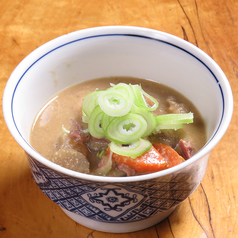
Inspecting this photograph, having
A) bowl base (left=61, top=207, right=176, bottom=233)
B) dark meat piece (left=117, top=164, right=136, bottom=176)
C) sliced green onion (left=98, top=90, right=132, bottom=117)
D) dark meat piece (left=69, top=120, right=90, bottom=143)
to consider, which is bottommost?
bowl base (left=61, top=207, right=176, bottom=233)

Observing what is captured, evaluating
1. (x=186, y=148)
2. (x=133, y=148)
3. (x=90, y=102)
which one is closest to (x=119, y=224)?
(x=133, y=148)

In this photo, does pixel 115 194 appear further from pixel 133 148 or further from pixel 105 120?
pixel 105 120

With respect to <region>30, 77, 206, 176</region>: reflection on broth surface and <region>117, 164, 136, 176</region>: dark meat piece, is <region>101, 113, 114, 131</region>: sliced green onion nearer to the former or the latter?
<region>30, 77, 206, 176</region>: reflection on broth surface

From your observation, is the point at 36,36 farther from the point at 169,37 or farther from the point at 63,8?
the point at 169,37

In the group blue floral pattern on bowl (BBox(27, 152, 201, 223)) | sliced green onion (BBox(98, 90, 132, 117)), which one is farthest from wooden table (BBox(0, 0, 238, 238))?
sliced green onion (BBox(98, 90, 132, 117))

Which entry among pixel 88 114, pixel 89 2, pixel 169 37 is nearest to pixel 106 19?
pixel 89 2

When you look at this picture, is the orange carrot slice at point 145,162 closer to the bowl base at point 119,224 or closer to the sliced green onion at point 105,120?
the sliced green onion at point 105,120

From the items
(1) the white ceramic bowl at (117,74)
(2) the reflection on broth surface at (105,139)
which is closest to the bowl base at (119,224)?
(1) the white ceramic bowl at (117,74)
